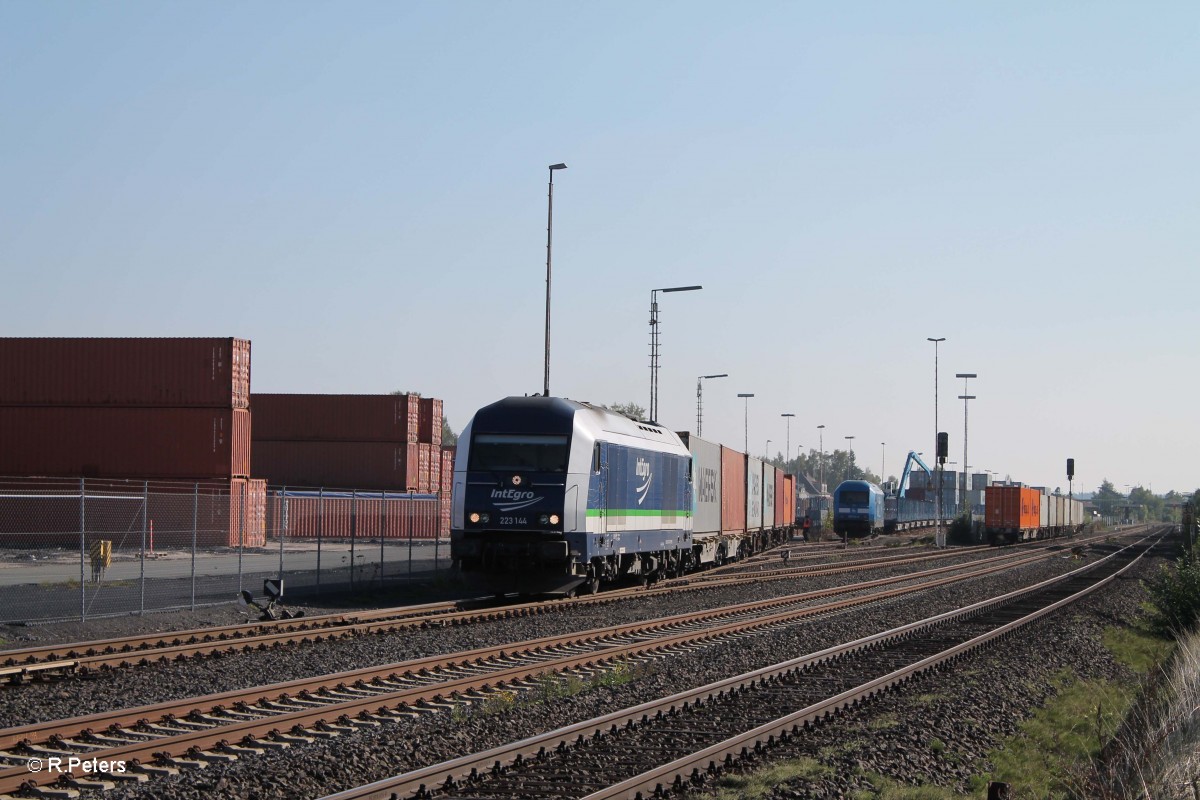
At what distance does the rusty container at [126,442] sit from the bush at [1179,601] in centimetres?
3223

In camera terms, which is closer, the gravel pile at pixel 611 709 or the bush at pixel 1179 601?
the gravel pile at pixel 611 709

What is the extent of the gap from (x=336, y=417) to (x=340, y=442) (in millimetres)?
1296

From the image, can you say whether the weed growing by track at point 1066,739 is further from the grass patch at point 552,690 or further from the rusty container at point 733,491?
the rusty container at point 733,491

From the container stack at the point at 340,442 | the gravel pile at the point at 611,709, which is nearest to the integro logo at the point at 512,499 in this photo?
the gravel pile at the point at 611,709

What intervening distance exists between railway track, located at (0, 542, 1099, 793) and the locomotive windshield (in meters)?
4.59

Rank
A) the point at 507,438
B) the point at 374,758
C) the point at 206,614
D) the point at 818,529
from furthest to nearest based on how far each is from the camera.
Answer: the point at 818,529, the point at 507,438, the point at 206,614, the point at 374,758

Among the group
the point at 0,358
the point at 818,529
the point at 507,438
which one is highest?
the point at 0,358

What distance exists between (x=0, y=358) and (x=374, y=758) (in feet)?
141

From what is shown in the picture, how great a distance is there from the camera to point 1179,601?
22.4 metres

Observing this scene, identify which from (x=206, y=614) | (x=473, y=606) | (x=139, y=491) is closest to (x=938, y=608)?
(x=473, y=606)

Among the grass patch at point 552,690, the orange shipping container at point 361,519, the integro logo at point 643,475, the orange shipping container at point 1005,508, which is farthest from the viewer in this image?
the orange shipping container at point 1005,508

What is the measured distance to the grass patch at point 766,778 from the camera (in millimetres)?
8578

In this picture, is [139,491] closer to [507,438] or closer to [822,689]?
[507,438]

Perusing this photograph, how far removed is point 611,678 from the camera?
13633mm
